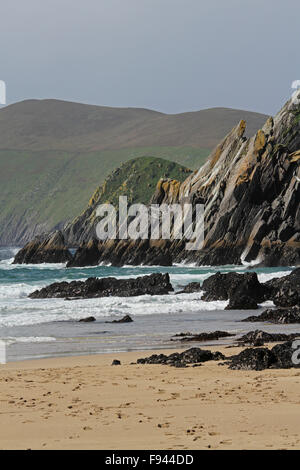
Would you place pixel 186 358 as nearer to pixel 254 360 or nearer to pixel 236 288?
pixel 254 360

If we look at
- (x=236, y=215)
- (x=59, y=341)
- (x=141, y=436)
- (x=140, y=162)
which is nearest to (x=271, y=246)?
(x=236, y=215)

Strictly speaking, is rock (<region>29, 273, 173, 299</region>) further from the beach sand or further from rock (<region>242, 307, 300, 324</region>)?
the beach sand

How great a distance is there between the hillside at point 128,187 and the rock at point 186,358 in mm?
150592

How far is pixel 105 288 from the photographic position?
45.7 metres

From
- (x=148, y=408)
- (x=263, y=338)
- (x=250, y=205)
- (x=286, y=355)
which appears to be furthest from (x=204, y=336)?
(x=250, y=205)

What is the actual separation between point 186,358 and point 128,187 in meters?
162

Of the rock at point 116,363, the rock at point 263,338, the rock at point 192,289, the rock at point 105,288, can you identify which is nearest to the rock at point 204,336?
the rock at point 263,338

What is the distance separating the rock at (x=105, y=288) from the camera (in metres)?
44.5

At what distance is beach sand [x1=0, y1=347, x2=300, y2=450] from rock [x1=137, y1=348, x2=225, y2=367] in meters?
0.57

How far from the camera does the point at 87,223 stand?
7062 inches

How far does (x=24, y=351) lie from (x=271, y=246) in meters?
56.7

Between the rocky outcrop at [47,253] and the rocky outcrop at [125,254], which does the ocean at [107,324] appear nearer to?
the rocky outcrop at [125,254]

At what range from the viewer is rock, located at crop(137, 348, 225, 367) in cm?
1775

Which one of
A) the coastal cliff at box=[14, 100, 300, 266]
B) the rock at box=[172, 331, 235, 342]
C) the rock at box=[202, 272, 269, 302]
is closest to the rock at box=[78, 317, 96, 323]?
the rock at box=[172, 331, 235, 342]
